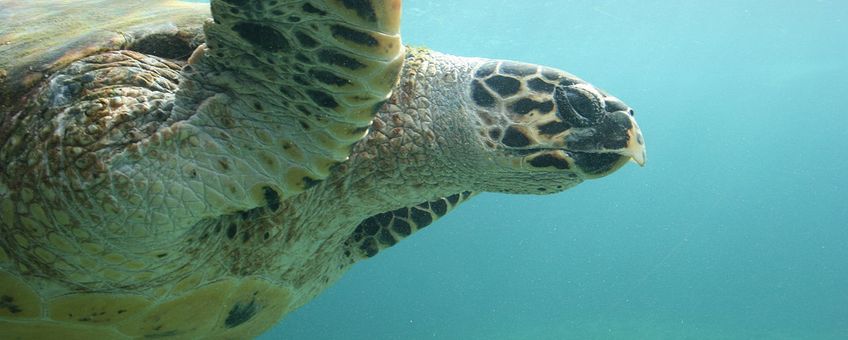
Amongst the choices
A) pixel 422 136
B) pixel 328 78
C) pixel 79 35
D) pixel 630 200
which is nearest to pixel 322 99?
pixel 328 78

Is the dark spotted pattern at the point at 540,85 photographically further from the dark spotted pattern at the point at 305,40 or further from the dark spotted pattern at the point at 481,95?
the dark spotted pattern at the point at 305,40

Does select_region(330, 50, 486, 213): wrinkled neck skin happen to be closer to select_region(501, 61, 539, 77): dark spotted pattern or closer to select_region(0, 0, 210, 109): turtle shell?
select_region(501, 61, 539, 77): dark spotted pattern

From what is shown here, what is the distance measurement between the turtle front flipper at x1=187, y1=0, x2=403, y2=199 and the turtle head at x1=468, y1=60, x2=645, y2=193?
2.24 ft

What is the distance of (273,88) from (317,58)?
0.69 feet

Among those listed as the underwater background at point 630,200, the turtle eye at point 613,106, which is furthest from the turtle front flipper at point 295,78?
the underwater background at point 630,200

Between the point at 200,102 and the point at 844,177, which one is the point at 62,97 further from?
the point at 844,177

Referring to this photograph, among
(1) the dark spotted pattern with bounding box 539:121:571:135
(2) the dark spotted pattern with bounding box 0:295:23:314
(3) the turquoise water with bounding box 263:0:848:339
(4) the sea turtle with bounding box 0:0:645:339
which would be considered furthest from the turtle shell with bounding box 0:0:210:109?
(3) the turquoise water with bounding box 263:0:848:339

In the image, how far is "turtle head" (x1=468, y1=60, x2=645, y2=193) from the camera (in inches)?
79.3

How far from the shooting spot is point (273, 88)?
158cm

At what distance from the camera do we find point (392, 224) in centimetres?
295

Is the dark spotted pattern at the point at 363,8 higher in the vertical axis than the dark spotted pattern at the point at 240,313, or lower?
higher

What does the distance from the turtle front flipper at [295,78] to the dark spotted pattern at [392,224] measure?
3.93ft

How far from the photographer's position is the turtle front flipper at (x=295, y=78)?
1344 mm

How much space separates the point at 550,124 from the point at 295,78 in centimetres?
96
